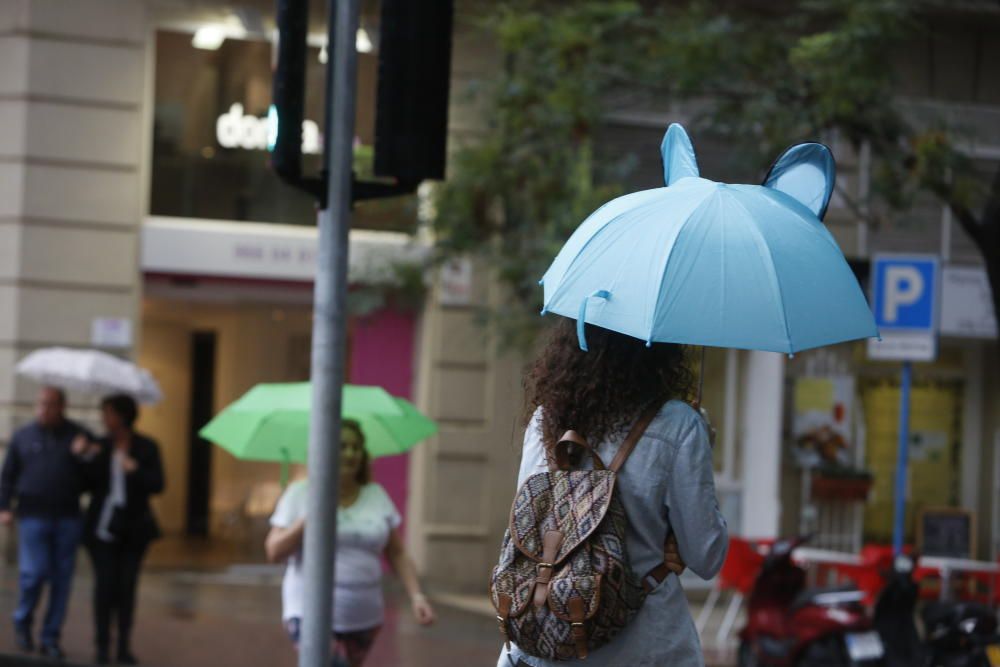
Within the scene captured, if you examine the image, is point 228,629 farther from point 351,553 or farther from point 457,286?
point 351,553

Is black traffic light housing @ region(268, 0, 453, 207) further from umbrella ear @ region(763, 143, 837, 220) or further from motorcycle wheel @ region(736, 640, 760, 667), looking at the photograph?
motorcycle wheel @ region(736, 640, 760, 667)

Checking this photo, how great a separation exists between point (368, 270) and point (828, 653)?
19.4ft

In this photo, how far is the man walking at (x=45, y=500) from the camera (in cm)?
1014

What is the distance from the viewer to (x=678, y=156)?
12.8 ft

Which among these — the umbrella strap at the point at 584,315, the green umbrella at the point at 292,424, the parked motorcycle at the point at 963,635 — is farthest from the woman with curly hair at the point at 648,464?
the parked motorcycle at the point at 963,635

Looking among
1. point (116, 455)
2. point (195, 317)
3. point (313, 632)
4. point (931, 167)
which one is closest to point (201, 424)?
point (195, 317)

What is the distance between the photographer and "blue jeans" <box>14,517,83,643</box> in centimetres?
1005

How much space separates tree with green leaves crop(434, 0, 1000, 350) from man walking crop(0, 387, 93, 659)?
12.3 feet

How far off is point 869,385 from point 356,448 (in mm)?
9961

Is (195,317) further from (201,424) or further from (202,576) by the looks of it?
(202,576)

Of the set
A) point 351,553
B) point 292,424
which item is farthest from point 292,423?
point 351,553

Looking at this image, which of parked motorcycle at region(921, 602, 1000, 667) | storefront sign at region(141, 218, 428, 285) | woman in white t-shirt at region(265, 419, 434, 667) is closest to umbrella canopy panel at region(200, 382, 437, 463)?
woman in white t-shirt at region(265, 419, 434, 667)

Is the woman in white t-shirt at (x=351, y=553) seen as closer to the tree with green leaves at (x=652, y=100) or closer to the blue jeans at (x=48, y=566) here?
the blue jeans at (x=48, y=566)

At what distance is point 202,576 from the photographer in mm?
14586
